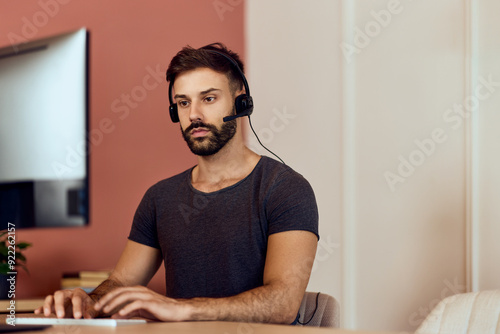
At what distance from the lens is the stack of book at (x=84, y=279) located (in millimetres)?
2605

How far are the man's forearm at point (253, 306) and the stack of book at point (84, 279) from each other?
4.03 feet

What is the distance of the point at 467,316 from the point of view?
4.94ft

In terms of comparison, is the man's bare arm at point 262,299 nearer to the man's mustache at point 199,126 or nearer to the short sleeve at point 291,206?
the short sleeve at point 291,206

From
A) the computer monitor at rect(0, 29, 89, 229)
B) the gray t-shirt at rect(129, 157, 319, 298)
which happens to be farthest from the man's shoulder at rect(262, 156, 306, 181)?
the computer monitor at rect(0, 29, 89, 229)

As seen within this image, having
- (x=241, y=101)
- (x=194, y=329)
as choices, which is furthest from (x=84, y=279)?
(x=194, y=329)

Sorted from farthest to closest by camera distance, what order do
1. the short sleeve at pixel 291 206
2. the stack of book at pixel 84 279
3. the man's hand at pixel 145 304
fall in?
the stack of book at pixel 84 279 → the short sleeve at pixel 291 206 → the man's hand at pixel 145 304

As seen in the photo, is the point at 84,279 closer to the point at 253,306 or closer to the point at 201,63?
the point at 201,63

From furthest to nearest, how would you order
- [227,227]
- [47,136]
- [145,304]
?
[47,136]
[227,227]
[145,304]

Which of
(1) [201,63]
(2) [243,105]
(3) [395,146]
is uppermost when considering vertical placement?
(1) [201,63]

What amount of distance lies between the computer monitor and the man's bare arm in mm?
1579

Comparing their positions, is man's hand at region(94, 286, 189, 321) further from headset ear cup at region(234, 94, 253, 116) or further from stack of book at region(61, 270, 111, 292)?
stack of book at region(61, 270, 111, 292)

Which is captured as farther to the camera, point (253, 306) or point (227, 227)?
point (227, 227)

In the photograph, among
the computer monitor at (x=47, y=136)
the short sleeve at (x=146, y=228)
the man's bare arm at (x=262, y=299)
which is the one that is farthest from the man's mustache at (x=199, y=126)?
the computer monitor at (x=47, y=136)

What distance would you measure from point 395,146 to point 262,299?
101cm
